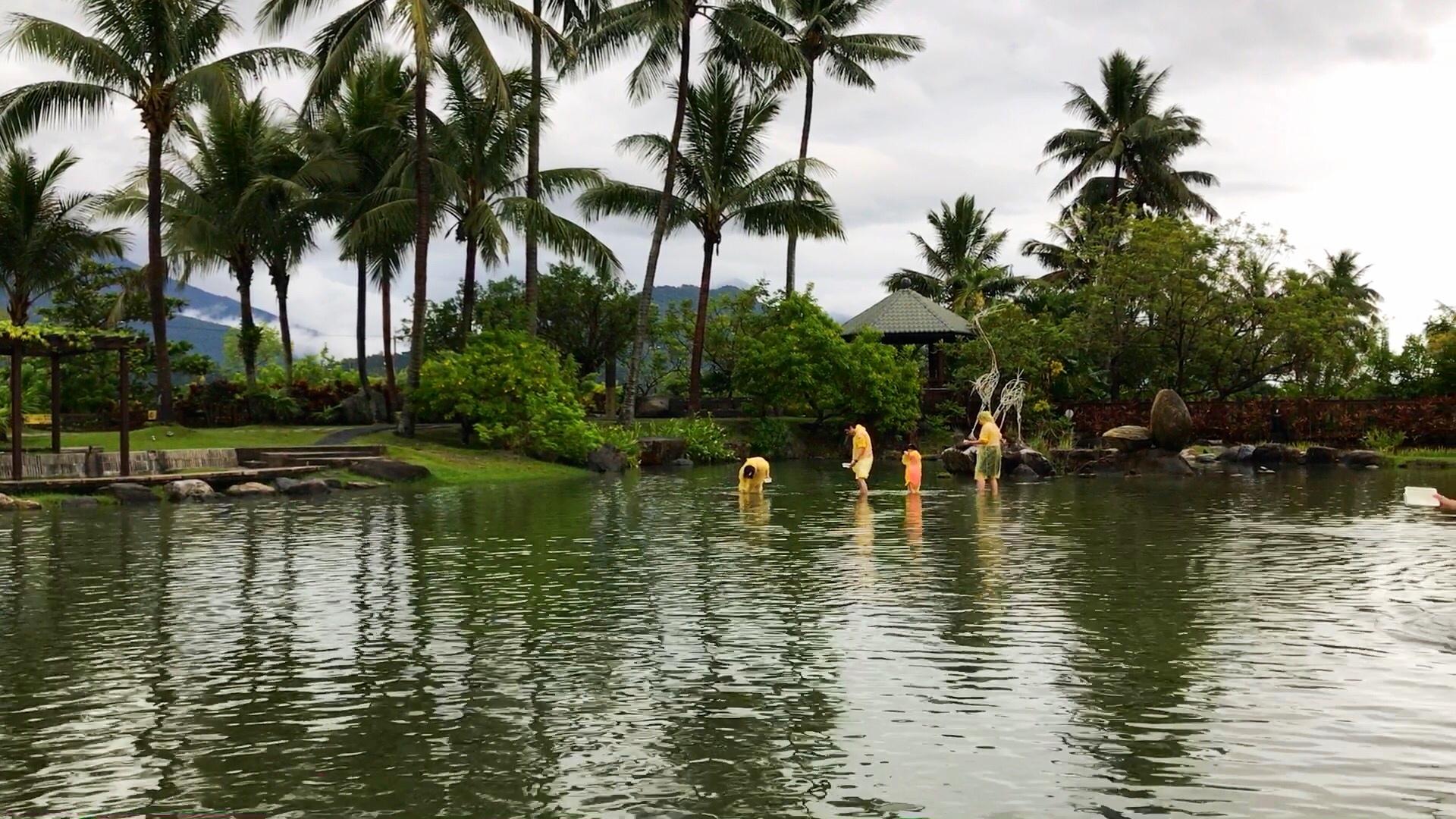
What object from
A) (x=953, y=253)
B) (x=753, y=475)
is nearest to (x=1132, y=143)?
(x=953, y=253)

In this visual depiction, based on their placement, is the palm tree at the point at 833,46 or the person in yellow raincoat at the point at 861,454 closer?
the person in yellow raincoat at the point at 861,454

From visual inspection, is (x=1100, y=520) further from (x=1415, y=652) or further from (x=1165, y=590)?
(x=1415, y=652)

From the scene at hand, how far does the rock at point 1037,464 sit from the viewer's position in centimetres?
3506

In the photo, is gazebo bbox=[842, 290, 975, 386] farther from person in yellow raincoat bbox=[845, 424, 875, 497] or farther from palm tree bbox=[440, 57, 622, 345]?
person in yellow raincoat bbox=[845, 424, 875, 497]

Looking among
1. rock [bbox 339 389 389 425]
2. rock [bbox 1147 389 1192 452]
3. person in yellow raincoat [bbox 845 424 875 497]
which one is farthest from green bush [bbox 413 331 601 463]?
rock [bbox 1147 389 1192 452]

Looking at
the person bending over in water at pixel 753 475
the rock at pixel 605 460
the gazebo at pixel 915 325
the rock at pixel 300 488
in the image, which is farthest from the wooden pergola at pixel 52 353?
the gazebo at pixel 915 325

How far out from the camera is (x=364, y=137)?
151 ft

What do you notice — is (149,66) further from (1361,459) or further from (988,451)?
(1361,459)

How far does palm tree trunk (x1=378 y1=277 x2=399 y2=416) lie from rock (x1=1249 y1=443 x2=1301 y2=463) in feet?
87.0

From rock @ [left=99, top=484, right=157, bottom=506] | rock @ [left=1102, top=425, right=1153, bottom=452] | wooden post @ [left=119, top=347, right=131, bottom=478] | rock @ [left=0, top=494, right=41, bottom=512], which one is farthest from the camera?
rock @ [left=1102, top=425, right=1153, bottom=452]

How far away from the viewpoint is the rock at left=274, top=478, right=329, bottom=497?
2802cm

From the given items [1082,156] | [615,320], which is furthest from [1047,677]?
[1082,156]

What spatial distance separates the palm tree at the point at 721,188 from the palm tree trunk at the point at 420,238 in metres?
10.8

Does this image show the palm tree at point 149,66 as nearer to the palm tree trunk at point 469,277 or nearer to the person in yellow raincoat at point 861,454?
the palm tree trunk at point 469,277
